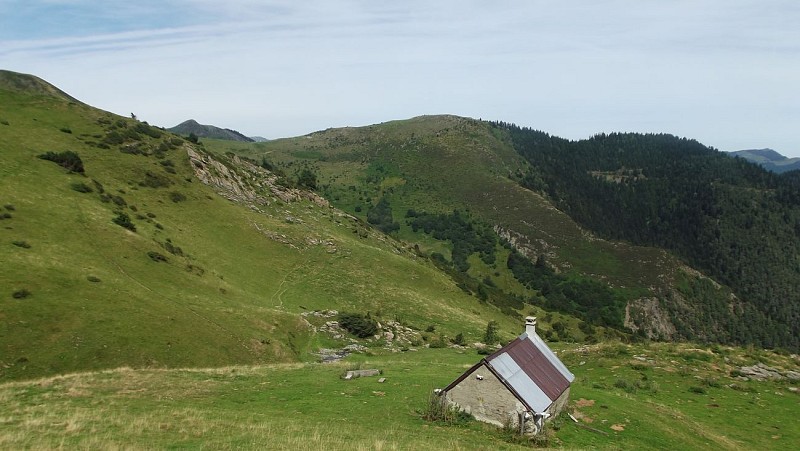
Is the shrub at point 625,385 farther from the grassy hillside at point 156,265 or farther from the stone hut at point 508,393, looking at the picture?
the grassy hillside at point 156,265

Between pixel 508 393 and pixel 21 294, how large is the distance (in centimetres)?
3518

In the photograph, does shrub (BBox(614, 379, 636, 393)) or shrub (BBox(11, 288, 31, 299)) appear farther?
shrub (BBox(11, 288, 31, 299))

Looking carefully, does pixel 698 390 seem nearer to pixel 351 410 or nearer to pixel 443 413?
pixel 443 413

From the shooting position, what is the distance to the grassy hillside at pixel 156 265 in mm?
35125

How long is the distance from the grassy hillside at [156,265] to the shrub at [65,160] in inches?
26.6

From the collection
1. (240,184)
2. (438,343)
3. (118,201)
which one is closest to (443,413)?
(438,343)

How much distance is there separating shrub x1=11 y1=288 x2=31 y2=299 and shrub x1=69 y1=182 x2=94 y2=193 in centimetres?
2730

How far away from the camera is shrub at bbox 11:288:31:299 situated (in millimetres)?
34588

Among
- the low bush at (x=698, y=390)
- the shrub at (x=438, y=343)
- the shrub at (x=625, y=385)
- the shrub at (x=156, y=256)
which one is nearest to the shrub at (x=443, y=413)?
the shrub at (x=625, y=385)

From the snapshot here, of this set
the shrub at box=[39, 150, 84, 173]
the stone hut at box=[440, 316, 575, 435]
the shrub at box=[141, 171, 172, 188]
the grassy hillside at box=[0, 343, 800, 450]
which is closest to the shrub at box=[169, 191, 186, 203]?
the shrub at box=[141, 171, 172, 188]

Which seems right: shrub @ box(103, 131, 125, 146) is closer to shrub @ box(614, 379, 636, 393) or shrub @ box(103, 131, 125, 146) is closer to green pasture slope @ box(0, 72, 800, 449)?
green pasture slope @ box(0, 72, 800, 449)

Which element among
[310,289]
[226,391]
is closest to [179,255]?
[310,289]

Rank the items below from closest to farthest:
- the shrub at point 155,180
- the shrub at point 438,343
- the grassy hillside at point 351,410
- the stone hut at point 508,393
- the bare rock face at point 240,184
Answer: the grassy hillside at point 351,410
the stone hut at point 508,393
the shrub at point 438,343
the shrub at point 155,180
the bare rock face at point 240,184

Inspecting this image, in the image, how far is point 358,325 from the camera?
52375 mm
